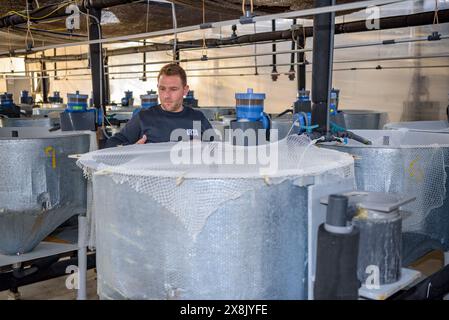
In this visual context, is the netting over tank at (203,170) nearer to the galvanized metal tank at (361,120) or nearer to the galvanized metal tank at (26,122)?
the galvanized metal tank at (26,122)

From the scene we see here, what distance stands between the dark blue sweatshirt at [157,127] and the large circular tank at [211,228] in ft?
3.63

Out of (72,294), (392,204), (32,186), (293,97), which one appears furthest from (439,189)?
(293,97)

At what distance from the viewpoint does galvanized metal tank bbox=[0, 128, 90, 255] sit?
238cm

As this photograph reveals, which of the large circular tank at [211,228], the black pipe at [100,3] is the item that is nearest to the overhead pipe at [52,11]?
the black pipe at [100,3]

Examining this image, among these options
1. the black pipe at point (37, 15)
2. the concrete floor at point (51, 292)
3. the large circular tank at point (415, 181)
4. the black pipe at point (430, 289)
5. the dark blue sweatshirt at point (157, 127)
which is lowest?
the concrete floor at point (51, 292)

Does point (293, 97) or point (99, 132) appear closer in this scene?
point (99, 132)

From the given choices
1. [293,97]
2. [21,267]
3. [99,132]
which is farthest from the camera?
[293,97]

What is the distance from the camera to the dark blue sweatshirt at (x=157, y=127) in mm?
2477

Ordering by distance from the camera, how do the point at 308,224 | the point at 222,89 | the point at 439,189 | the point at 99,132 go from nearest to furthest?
1. the point at 308,224
2. the point at 439,189
3. the point at 99,132
4. the point at 222,89

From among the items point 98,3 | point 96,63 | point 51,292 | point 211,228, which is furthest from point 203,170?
point 98,3

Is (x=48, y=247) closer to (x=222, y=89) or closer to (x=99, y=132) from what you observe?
(x=99, y=132)

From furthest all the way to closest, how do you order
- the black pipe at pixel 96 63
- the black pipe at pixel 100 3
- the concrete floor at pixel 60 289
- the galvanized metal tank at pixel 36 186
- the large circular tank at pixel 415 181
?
the black pipe at pixel 96 63 < the black pipe at pixel 100 3 < the concrete floor at pixel 60 289 < the galvanized metal tank at pixel 36 186 < the large circular tank at pixel 415 181

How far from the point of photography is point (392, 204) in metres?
1.19

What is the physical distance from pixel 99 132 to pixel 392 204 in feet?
9.14
